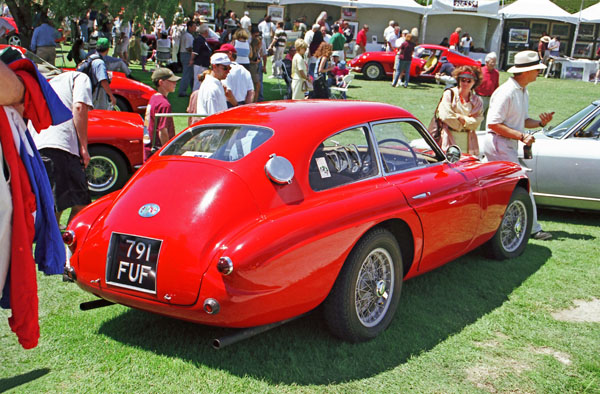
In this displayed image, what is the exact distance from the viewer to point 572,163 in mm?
7305

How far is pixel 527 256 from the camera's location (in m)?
6.18

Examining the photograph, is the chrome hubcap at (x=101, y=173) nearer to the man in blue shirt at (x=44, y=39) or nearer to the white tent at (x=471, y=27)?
the man in blue shirt at (x=44, y=39)

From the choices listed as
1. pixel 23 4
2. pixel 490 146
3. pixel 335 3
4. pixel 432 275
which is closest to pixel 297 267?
pixel 432 275

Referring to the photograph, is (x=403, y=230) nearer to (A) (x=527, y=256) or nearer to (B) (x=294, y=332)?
(B) (x=294, y=332)

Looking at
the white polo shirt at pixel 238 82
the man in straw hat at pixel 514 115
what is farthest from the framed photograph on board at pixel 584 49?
the man in straw hat at pixel 514 115

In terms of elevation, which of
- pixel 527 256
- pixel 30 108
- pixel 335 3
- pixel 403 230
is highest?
pixel 335 3

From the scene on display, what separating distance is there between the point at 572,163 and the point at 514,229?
1797mm

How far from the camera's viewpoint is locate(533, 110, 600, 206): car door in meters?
7.23

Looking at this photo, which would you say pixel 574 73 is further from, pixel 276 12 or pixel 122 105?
pixel 122 105

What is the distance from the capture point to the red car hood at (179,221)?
138 inches

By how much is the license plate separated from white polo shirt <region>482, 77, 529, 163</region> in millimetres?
4304

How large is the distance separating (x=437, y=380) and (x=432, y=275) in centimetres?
187

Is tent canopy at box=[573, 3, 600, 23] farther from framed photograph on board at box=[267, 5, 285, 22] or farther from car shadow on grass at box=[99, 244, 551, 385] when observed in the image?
car shadow on grass at box=[99, 244, 551, 385]

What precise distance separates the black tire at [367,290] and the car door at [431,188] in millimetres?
443
